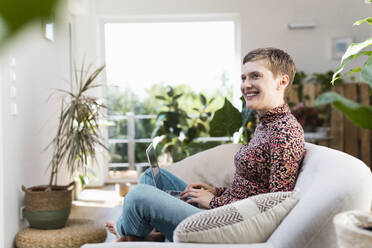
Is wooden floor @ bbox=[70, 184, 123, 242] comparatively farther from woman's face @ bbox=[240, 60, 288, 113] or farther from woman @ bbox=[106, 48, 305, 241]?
woman's face @ bbox=[240, 60, 288, 113]

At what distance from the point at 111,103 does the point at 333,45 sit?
303cm

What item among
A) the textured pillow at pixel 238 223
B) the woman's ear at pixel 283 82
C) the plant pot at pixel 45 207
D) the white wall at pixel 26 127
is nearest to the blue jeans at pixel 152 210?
the textured pillow at pixel 238 223

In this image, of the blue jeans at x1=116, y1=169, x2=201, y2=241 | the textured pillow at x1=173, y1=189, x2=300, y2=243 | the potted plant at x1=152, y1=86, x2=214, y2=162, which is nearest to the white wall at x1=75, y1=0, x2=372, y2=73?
the potted plant at x1=152, y1=86, x2=214, y2=162

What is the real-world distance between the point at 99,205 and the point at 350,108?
399 cm

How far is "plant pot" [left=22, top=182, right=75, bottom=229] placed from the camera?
118 inches

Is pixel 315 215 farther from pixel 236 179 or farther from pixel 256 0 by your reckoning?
pixel 256 0

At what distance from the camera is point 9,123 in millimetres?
2857

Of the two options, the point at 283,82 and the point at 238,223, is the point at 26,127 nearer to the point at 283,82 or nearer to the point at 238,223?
the point at 283,82

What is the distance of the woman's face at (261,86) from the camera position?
1727mm

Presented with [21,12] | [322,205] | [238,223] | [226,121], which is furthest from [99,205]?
[21,12]

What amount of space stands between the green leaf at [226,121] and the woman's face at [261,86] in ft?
4.81

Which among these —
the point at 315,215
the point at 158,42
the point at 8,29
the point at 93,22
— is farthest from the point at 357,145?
the point at 8,29

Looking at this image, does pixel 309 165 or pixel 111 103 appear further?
pixel 111 103

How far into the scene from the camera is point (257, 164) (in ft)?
5.45
